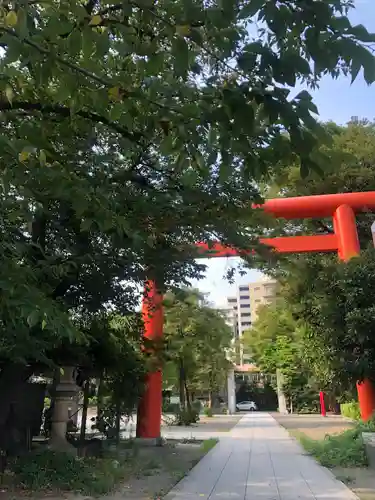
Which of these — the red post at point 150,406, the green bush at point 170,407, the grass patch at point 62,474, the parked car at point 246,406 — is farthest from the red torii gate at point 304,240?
the parked car at point 246,406

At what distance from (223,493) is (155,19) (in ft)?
18.3

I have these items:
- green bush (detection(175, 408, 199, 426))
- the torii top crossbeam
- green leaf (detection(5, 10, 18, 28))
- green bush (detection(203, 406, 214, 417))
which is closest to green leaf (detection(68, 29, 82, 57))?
green leaf (detection(5, 10, 18, 28))

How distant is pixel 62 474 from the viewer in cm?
641

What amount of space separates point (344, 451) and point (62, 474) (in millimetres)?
4622

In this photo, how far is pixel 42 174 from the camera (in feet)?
9.13

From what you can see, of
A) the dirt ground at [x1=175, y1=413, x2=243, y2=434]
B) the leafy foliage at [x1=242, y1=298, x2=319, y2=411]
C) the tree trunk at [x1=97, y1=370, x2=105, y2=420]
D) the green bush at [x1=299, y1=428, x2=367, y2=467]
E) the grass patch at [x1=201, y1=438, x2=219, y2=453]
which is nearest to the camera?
the green bush at [x1=299, y1=428, x2=367, y2=467]

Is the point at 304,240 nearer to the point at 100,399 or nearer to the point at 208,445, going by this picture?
the point at 208,445

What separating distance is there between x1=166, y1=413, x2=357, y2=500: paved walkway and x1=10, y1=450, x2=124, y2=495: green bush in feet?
3.16

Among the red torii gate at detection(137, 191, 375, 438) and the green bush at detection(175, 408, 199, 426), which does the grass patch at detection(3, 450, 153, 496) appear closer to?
the red torii gate at detection(137, 191, 375, 438)

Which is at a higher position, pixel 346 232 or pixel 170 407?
pixel 346 232

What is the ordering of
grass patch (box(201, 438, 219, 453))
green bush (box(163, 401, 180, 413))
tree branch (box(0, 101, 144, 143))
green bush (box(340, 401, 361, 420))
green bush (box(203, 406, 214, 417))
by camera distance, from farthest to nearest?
1. green bush (box(203, 406, 214, 417))
2. green bush (box(163, 401, 180, 413))
3. green bush (box(340, 401, 361, 420))
4. grass patch (box(201, 438, 219, 453))
5. tree branch (box(0, 101, 144, 143))

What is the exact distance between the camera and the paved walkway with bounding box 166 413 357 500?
5797mm

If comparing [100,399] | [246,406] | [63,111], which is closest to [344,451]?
[100,399]

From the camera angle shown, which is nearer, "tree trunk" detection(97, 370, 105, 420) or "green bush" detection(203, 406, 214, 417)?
"tree trunk" detection(97, 370, 105, 420)
